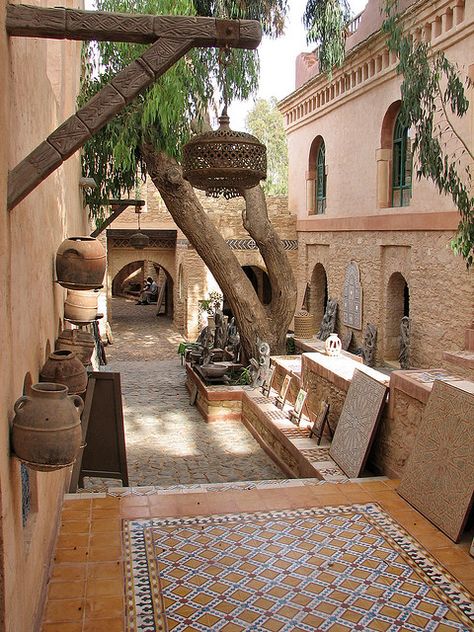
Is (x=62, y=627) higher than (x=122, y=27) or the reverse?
the reverse

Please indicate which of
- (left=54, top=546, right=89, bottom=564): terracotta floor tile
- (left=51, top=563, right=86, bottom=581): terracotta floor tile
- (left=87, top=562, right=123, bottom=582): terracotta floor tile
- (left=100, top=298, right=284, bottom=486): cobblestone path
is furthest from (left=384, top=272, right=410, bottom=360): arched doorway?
(left=51, top=563, right=86, bottom=581): terracotta floor tile

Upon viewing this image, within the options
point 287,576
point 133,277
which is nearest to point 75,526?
point 287,576

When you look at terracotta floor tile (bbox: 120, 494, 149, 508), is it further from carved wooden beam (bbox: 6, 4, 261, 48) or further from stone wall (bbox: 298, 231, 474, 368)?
stone wall (bbox: 298, 231, 474, 368)

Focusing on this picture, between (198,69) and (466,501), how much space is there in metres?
8.42

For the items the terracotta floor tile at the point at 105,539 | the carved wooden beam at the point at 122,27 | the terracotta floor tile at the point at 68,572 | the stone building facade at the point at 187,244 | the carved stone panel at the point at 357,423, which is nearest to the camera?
the carved wooden beam at the point at 122,27

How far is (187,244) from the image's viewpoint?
1872 cm

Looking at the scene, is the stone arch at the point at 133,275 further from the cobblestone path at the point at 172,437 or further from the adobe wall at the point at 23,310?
the adobe wall at the point at 23,310

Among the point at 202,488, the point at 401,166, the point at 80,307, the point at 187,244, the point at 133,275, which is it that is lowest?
the point at 202,488

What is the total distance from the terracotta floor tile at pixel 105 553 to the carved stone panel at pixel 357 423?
8.88ft

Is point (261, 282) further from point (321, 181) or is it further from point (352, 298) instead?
point (352, 298)

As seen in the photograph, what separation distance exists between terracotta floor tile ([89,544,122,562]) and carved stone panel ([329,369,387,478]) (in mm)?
Result: 2706

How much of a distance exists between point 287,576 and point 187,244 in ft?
48.3

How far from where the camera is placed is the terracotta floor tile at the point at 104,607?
4.01 meters

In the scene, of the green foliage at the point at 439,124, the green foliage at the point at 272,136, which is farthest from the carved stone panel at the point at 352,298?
the green foliage at the point at 272,136
